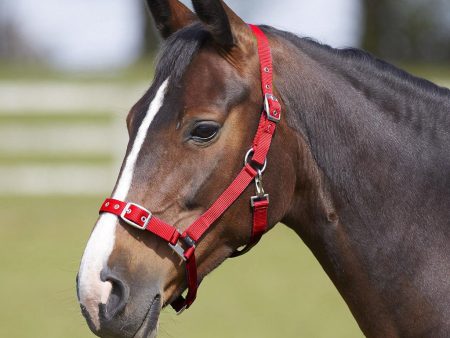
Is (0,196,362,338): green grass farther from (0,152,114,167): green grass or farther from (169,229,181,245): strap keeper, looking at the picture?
(169,229,181,245): strap keeper

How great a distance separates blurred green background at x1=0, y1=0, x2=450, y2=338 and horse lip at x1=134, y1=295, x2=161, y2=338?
0.27 m

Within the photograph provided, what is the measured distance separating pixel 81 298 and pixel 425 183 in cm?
149

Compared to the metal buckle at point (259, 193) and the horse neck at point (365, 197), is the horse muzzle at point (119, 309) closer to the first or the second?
the metal buckle at point (259, 193)

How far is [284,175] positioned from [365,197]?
363 millimetres

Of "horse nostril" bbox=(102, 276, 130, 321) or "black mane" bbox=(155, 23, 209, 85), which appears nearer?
"horse nostril" bbox=(102, 276, 130, 321)

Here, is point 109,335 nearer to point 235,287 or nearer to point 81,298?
point 81,298

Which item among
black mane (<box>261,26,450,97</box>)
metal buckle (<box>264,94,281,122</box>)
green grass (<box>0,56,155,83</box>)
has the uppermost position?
black mane (<box>261,26,450,97</box>)

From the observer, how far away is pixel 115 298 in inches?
117

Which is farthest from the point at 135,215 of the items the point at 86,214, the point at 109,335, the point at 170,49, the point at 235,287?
the point at 86,214

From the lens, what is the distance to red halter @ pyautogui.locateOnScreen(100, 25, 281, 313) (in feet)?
10.00

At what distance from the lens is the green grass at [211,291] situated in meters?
7.45

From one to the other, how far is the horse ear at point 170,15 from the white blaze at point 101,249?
0.58m

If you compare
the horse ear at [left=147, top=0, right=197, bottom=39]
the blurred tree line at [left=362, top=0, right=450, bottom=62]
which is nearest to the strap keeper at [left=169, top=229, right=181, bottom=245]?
the horse ear at [left=147, top=0, right=197, bottom=39]

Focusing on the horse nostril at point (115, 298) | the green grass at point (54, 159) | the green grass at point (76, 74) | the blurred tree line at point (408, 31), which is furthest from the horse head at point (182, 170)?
the blurred tree line at point (408, 31)
